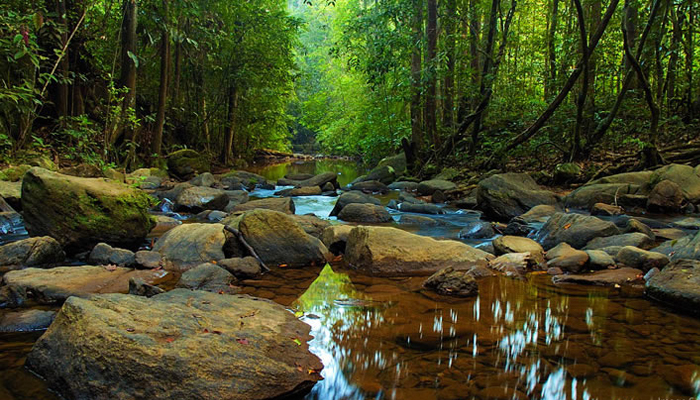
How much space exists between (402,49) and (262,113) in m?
8.47

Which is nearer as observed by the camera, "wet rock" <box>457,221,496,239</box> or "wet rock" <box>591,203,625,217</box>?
"wet rock" <box>457,221,496,239</box>

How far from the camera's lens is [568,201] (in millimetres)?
7867

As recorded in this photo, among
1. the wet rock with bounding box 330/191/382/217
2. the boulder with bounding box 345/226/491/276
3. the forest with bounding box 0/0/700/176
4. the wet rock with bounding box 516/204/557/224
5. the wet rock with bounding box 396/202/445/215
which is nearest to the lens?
the boulder with bounding box 345/226/491/276

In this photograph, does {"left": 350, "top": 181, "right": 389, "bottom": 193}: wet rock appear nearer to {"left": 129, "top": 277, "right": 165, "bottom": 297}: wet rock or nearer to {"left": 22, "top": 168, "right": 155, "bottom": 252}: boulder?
{"left": 22, "top": 168, "right": 155, "bottom": 252}: boulder

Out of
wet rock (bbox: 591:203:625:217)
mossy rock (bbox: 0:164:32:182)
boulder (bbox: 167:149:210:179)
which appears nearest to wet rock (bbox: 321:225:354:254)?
wet rock (bbox: 591:203:625:217)

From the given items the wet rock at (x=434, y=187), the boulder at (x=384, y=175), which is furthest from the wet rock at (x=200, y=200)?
the boulder at (x=384, y=175)

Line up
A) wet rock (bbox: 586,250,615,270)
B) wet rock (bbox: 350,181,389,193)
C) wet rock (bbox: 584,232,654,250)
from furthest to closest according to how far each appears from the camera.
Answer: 1. wet rock (bbox: 350,181,389,193)
2. wet rock (bbox: 584,232,654,250)
3. wet rock (bbox: 586,250,615,270)

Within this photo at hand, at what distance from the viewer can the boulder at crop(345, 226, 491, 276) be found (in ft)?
13.6

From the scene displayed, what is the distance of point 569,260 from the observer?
4.09m

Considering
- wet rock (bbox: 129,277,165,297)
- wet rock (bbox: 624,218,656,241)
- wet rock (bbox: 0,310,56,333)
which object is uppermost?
wet rock (bbox: 624,218,656,241)

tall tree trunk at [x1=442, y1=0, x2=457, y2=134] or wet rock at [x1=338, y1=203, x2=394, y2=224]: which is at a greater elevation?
tall tree trunk at [x1=442, y1=0, x2=457, y2=134]

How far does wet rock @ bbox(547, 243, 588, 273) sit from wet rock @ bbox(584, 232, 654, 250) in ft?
1.84

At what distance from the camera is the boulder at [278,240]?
434cm

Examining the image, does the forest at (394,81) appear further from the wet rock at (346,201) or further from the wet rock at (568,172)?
the wet rock at (346,201)
